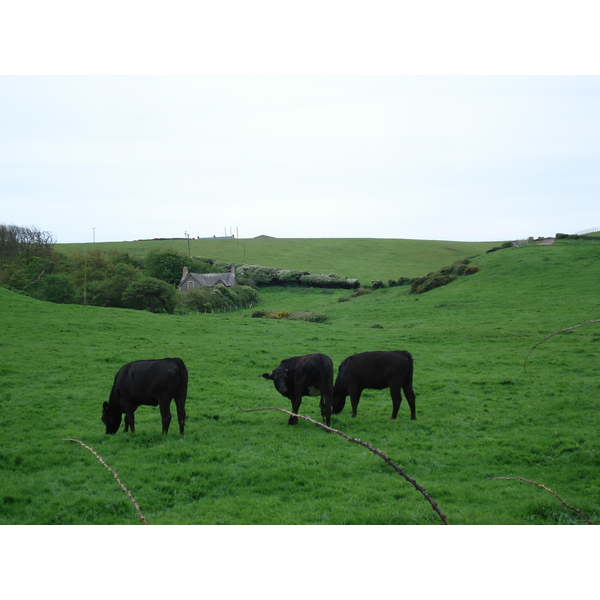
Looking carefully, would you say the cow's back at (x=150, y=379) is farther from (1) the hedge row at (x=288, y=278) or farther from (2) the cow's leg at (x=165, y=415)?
(1) the hedge row at (x=288, y=278)

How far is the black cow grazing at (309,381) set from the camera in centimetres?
1267

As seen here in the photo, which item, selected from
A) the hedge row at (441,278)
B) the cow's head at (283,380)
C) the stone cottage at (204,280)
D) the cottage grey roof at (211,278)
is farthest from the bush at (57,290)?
the cow's head at (283,380)

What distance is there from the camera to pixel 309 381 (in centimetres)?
1284

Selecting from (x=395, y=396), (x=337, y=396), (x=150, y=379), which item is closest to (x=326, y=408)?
(x=337, y=396)

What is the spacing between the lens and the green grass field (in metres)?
7.61

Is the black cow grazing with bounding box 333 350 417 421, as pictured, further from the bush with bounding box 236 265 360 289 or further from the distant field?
the distant field

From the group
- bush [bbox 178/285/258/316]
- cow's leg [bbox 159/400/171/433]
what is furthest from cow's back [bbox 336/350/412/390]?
bush [bbox 178/285/258/316]

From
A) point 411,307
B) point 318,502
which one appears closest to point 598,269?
point 411,307

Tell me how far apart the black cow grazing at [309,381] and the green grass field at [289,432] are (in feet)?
2.47

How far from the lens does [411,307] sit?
44.2m

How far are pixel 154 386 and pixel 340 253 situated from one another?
359 feet

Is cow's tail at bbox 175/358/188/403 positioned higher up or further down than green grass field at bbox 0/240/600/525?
higher up

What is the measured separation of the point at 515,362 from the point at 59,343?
21547 mm

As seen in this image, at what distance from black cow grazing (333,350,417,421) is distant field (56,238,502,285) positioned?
222 ft
